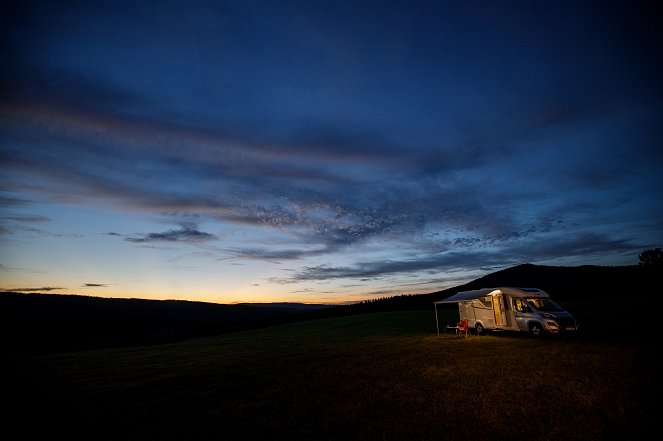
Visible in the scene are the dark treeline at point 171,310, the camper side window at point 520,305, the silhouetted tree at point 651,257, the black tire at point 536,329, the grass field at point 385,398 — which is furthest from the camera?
the silhouetted tree at point 651,257

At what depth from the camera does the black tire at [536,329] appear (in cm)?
1812

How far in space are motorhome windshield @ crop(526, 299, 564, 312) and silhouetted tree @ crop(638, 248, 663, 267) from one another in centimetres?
11045

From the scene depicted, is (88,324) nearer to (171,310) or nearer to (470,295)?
(171,310)

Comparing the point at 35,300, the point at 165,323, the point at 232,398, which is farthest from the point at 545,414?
the point at 35,300

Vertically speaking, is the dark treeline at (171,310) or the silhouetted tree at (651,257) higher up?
the silhouetted tree at (651,257)


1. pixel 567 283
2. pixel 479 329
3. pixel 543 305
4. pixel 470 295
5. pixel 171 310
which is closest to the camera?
pixel 543 305

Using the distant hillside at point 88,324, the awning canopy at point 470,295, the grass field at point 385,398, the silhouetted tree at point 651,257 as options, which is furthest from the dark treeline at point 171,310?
the grass field at point 385,398

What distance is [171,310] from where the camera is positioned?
150 m

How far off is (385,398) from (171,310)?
16759 centimetres

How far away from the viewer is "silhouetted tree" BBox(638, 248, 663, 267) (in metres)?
92.2

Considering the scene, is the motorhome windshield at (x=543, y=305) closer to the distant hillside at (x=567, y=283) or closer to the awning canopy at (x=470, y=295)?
the awning canopy at (x=470, y=295)

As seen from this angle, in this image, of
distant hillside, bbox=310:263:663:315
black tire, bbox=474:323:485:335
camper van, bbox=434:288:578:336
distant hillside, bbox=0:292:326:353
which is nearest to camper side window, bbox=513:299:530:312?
camper van, bbox=434:288:578:336

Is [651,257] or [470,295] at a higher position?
[651,257]

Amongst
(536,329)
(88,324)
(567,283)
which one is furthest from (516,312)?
(88,324)
